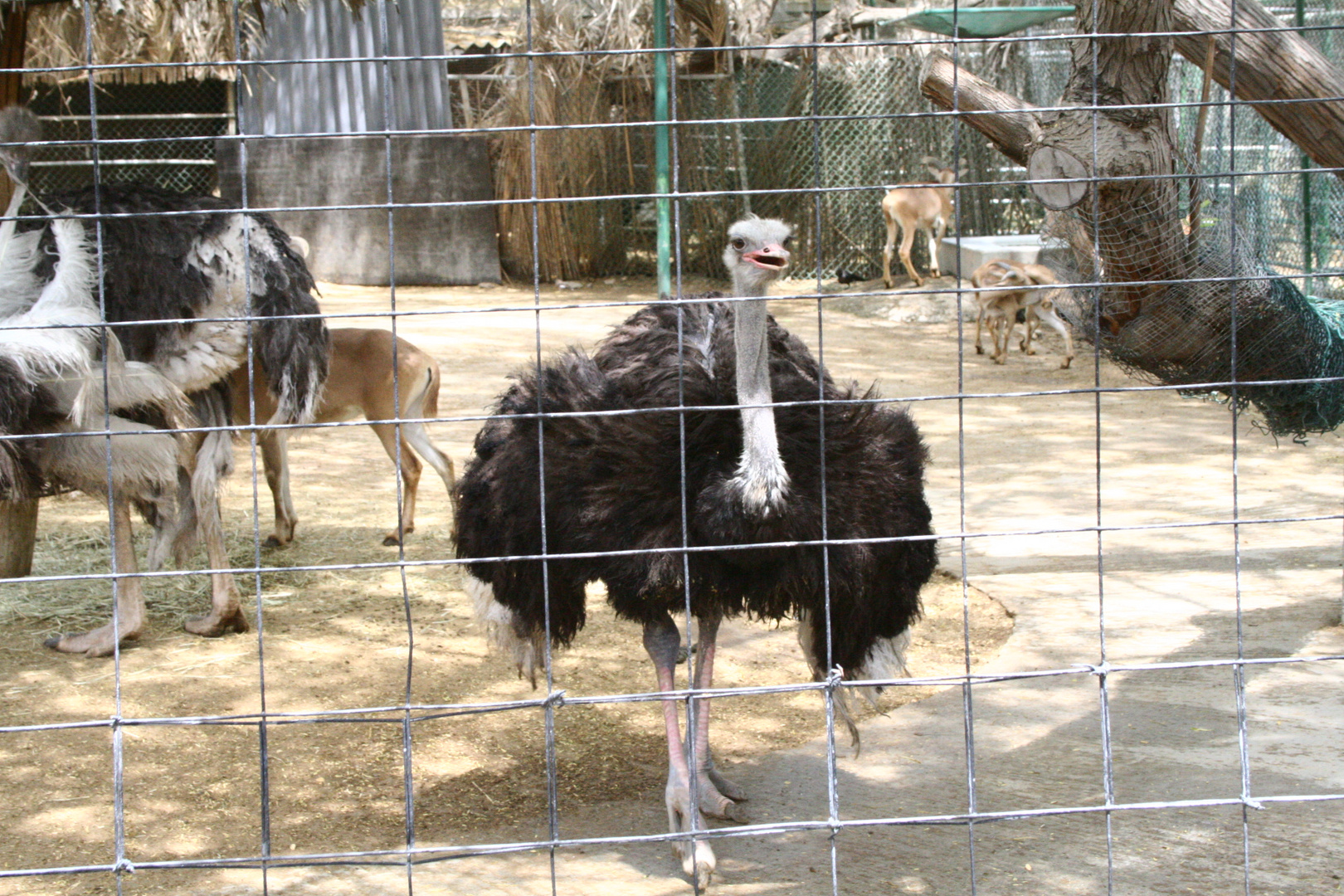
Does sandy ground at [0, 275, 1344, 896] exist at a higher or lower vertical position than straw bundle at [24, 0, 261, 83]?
lower

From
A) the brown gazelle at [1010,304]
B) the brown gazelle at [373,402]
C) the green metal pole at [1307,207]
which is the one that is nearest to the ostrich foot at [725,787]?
the brown gazelle at [373,402]

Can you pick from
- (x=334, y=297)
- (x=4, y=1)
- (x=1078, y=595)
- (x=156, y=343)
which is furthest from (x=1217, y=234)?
(x=334, y=297)

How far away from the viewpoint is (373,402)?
6316 mm

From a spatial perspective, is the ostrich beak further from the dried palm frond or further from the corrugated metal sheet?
the corrugated metal sheet

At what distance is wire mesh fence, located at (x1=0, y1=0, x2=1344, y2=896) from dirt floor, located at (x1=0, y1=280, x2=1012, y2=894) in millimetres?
19

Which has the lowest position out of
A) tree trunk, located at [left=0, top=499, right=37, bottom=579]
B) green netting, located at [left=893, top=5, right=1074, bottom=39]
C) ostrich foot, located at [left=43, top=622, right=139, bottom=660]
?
ostrich foot, located at [left=43, top=622, right=139, bottom=660]

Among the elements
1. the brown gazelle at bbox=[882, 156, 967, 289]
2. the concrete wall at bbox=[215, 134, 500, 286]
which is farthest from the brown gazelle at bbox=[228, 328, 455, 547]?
the concrete wall at bbox=[215, 134, 500, 286]

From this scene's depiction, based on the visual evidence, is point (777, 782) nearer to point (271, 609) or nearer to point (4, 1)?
point (271, 609)

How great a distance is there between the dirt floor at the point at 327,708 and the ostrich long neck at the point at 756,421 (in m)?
0.43

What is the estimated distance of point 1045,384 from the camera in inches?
393

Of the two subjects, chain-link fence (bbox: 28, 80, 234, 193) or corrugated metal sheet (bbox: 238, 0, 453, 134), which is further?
chain-link fence (bbox: 28, 80, 234, 193)

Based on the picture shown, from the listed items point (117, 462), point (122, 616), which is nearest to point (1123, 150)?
point (117, 462)

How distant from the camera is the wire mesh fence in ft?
9.67

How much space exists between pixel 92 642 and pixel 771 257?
10.4 ft
